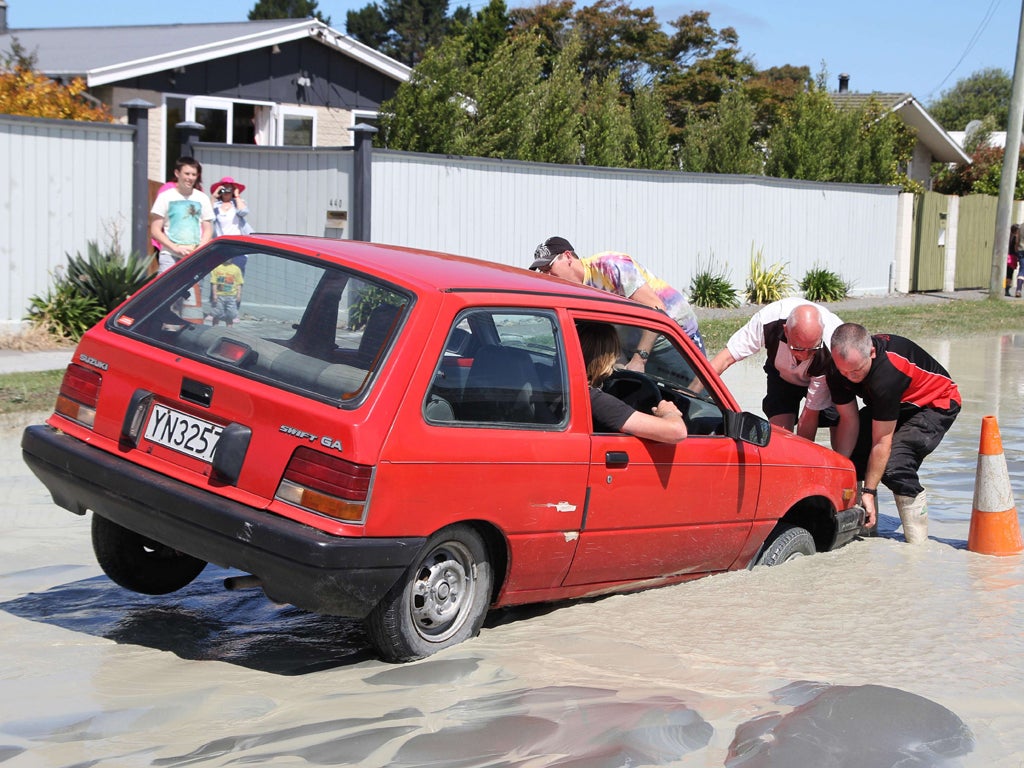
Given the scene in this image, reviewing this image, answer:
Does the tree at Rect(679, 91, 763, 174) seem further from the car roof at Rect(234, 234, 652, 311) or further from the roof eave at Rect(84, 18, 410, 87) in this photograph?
the car roof at Rect(234, 234, 652, 311)

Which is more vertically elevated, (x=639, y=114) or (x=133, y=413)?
(x=639, y=114)

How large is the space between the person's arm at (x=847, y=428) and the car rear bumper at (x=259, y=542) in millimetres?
3683

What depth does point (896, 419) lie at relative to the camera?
737cm

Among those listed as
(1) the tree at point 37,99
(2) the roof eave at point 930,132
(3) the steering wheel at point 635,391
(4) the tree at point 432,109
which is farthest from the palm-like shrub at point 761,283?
(3) the steering wheel at point 635,391

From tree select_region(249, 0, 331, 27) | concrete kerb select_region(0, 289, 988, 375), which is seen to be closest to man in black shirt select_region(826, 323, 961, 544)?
concrete kerb select_region(0, 289, 988, 375)

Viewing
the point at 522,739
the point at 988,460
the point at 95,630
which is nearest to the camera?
the point at 522,739

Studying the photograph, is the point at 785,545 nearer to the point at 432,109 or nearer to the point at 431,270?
the point at 431,270

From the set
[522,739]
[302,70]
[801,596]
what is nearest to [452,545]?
[522,739]

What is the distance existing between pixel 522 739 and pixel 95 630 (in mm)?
1999

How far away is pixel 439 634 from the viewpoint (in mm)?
5133

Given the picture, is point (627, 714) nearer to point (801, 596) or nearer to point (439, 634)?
point (439, 634)

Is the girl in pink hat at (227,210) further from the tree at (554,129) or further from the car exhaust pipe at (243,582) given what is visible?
the tree at (554,129)

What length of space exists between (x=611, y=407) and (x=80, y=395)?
2.16 m

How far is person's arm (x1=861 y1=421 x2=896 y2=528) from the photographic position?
736 centimetres
